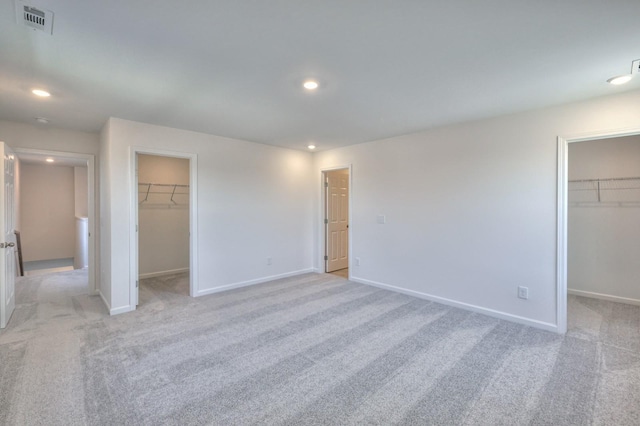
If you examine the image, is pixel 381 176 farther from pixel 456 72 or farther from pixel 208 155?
pixel 208 155

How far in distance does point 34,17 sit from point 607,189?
20.2 ft

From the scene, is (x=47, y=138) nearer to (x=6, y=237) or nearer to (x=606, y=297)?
(x=6, y=237)

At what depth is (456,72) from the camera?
7.70 feet

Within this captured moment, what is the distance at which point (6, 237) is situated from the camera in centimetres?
328

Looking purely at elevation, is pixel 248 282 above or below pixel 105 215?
below

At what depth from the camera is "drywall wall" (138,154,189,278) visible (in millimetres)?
5367

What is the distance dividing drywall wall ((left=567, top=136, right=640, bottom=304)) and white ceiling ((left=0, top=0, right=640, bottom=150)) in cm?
181

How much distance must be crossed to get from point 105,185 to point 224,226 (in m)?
1.64

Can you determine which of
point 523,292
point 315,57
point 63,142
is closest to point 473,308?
point 523,292

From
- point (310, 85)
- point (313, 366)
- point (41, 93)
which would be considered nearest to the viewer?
point (313, 366)

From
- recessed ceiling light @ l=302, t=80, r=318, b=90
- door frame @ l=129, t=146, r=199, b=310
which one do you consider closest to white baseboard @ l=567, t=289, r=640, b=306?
recessed ceiling light @ l=302, t=80, r=318, b=90

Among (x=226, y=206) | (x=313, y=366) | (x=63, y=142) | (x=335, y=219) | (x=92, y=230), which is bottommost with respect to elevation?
(x=313, y=366)

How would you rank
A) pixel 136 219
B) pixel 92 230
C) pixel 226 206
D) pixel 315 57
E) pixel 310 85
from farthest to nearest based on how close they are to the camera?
pixel 226 206
pixel 92 230
pixel 136 219
pixel 310 85
pixel 315 57

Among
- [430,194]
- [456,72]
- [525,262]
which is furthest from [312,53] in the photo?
[525,262]
